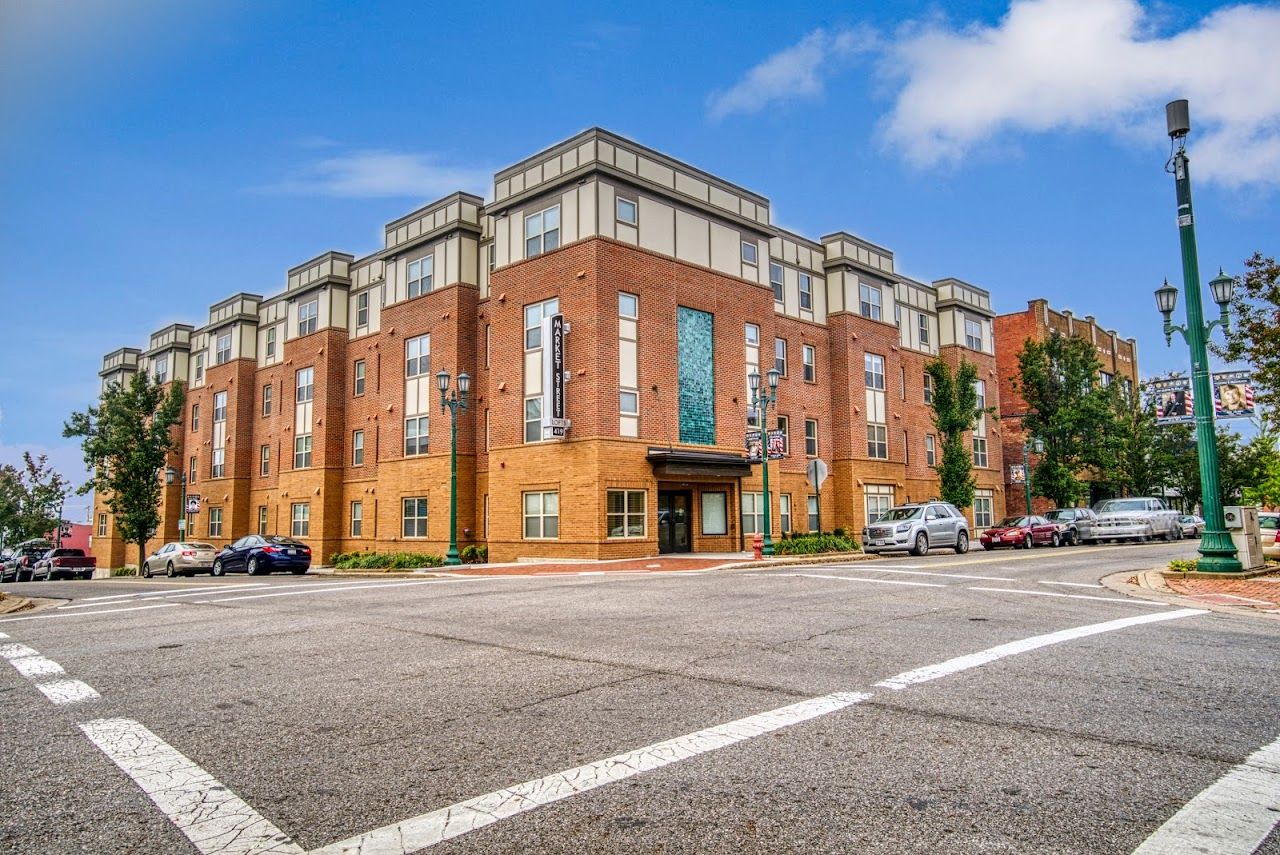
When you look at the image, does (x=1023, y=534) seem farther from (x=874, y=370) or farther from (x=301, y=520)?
(x=301, y=520)

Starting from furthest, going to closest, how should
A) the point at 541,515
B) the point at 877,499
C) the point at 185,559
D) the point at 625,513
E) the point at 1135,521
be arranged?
the point at 877,499, the point at 1135,521, the point at 185,559, the point at 541,515, the point at 625,513

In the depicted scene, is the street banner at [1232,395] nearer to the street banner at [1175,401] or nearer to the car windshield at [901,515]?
the street banner at [1175,401]

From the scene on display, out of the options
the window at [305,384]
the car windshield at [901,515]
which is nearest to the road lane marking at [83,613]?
the car windshield at [901,515]

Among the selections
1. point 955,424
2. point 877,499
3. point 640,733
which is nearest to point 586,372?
point 877,499

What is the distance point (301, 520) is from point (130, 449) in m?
11.4

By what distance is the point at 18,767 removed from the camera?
15.2 ft

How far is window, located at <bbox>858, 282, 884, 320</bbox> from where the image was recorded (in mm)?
41656

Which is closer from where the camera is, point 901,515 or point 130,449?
point 901,515

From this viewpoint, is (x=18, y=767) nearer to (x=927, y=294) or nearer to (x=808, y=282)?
(x=808, y=282)

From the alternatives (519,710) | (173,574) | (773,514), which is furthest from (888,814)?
(173,574)

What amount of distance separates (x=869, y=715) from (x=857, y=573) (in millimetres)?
12908

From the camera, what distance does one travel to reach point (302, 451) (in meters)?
43.0

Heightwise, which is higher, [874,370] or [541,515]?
[874,370]

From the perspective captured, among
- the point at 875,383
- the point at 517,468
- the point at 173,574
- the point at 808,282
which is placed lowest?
the point at 173,574
